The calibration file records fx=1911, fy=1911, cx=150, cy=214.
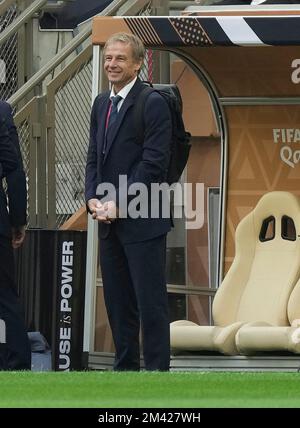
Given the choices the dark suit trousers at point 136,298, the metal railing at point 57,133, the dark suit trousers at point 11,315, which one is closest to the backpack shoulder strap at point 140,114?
the dark suit trousers at point 136,298

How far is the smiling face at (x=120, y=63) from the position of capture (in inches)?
502

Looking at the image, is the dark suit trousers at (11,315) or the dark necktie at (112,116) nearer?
the dark necktie at (112,116)

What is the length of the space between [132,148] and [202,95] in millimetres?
3421

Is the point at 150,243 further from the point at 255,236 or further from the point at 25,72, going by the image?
the point at 25,72

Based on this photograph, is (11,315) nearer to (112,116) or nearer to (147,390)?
(112,116)

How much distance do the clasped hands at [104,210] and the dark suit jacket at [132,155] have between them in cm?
6

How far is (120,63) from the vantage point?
12.8m

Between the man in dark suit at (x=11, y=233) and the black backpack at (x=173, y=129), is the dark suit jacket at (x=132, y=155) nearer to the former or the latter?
the black backpack at (x=173, y=129)

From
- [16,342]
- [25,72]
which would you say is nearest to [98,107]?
[16,342]

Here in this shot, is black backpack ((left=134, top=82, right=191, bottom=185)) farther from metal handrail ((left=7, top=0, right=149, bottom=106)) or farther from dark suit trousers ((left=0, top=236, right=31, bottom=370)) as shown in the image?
metal handrail ((left=7, top=0, right=149, bottom=106))

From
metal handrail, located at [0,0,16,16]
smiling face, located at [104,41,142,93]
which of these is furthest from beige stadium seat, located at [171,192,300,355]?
metal handrail, located at [0,0,16,16]

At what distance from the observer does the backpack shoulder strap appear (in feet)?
41.7

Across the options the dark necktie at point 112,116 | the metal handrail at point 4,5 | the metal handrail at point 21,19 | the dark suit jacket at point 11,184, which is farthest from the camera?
the metal handrail at point 4,5

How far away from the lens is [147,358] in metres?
12.8
